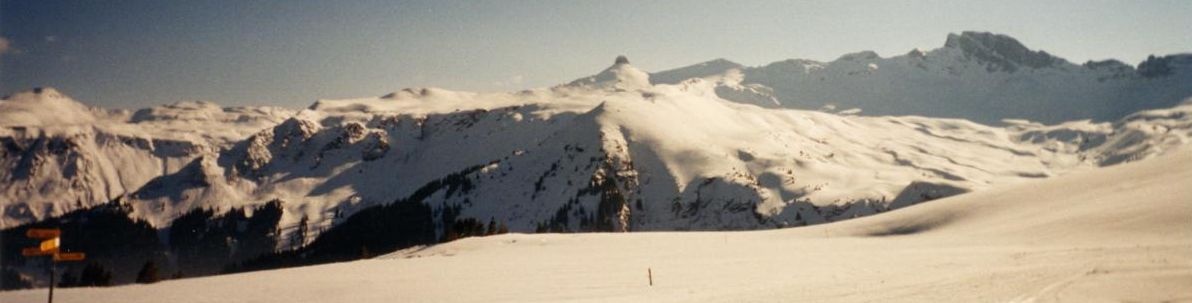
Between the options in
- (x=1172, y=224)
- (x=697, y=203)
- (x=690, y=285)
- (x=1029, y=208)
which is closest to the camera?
(x=690, y=285)

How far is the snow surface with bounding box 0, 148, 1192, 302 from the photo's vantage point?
18250 millimetres

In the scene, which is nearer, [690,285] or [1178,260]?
[1178,260]

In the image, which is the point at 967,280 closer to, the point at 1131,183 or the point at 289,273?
the point at 1131,183

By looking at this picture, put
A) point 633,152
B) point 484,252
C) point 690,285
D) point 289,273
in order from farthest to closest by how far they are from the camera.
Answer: point 633,152 → point 484,252 → point 289,273 → point 690,285

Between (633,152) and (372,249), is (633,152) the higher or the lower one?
the higher one

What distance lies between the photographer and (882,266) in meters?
25.4

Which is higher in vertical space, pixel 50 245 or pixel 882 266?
pixel 50 245

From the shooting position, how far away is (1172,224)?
2700 centimetres

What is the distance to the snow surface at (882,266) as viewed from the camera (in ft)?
59.9

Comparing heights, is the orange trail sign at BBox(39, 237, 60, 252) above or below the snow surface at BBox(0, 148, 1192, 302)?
above

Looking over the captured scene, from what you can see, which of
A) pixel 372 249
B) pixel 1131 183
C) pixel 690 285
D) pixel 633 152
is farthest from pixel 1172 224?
pixel 372 249

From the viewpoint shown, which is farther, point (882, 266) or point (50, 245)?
point (882, 266)

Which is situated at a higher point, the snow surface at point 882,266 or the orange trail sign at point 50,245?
the orange trail sign at point 50,245

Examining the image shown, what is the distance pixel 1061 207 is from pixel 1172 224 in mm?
10934
